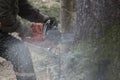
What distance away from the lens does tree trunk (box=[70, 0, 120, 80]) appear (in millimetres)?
2510

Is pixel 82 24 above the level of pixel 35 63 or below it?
above

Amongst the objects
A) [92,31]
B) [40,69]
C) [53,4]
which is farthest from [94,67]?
[53,4]

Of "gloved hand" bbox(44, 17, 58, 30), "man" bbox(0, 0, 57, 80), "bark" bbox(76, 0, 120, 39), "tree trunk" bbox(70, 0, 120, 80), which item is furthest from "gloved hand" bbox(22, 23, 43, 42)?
"tree trunk" bbox(70, 0, 120, 80)

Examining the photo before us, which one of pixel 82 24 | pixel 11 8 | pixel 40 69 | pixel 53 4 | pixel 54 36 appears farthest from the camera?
pixel 53 4

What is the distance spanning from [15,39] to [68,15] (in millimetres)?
1704

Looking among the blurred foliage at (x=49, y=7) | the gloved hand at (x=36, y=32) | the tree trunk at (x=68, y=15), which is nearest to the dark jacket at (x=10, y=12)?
the gloved hand at (x=36, y=32)

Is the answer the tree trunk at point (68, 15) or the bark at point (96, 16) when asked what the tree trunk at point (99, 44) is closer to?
the bark at point (96, 16)

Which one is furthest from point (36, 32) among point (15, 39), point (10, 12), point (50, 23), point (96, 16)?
point (96, 16)

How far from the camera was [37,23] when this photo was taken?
12.9ft

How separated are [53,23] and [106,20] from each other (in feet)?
4.96

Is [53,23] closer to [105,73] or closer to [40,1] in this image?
[105,73]

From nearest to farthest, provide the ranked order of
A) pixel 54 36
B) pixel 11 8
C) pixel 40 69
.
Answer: pixel 11 8 < pixel 54 36 < pixel 40 69

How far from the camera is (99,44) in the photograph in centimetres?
261

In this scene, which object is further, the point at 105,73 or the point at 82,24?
the point at 82,24
